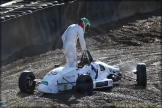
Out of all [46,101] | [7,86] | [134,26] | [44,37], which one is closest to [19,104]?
[46,101]

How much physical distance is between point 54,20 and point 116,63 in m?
5.01

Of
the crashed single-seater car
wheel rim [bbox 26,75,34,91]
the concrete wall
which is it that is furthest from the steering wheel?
the concrete wall

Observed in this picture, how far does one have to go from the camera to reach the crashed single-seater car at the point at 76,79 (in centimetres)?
1359

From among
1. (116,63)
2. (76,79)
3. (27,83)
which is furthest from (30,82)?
(116,63)

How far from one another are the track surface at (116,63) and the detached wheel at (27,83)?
0.47 ft

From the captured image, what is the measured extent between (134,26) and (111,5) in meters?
1.90

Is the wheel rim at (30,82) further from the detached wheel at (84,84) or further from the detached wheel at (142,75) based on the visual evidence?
the detached wheel at (142,75)

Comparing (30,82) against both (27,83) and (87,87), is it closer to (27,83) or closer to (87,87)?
(27,83)

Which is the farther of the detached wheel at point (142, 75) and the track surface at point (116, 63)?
the detached wheel at point (142, 75)

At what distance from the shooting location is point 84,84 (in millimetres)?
13570

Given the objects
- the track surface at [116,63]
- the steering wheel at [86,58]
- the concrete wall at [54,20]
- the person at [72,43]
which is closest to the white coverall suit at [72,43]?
the person at [72,43]

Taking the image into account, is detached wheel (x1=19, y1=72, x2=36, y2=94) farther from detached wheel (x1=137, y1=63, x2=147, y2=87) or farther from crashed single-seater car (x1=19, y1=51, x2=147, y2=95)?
detached wheel (x1=137, y1=63, x2=147, y2=87)

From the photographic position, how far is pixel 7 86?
16.0 metres

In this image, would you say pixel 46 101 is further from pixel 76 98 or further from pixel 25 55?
pixel 25 55
